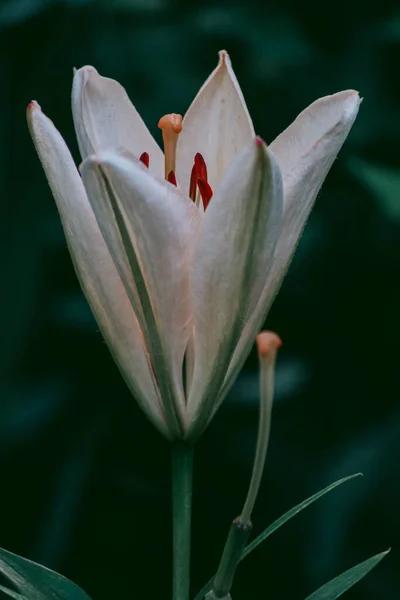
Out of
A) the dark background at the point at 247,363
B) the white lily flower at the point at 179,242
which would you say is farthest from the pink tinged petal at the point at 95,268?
the dark background at the point at 247,363

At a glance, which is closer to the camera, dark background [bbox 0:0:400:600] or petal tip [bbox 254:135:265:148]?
petal tip [bbox 254:135:265:148]

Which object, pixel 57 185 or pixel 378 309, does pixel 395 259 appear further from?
pixel 57 185

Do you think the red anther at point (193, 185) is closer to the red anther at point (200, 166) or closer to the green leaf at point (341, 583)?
the red anther at point (200, 166)

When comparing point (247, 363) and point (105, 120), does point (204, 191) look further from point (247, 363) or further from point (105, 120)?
point (247, 363)

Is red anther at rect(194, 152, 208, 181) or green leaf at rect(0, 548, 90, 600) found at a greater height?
red anther at rect(194, 152, 208, 181)

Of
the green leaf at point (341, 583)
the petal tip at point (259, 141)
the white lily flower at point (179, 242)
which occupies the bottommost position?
the green leaf at point (341, 583)

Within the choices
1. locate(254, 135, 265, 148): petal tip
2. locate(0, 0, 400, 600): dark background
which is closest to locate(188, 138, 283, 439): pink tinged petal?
locate(254, 135, 265, 148): petal tip

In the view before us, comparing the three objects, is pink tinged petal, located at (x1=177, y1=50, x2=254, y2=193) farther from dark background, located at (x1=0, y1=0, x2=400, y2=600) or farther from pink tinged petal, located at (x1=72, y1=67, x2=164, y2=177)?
dark background, located at (x1=0, y1=0, x2=400, y2=600)

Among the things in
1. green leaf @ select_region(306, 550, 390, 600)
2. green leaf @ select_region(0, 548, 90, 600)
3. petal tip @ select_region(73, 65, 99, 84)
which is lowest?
green leaf @ select_region(306, 550, 390, 600)
